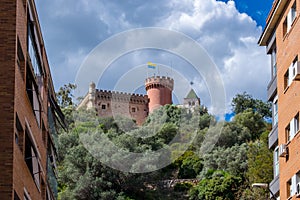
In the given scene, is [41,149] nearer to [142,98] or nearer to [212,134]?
[212,134]

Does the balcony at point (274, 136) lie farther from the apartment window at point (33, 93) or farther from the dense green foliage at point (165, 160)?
the dense green foliage at point (165, 160)

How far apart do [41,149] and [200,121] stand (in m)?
104

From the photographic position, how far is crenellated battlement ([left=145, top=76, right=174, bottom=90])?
178875 mm

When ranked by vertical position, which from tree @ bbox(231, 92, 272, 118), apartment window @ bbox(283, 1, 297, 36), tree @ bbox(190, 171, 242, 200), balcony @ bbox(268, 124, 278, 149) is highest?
tree @ bbox(231, 92, 272, 118)

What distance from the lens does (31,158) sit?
101 feet

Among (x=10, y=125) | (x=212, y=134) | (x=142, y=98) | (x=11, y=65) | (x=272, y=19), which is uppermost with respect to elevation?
(x=142, y=98)

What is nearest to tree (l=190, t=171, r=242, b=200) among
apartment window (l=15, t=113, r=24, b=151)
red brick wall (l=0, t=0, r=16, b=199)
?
apartment window (l=15, t=113, r=24, b=151)

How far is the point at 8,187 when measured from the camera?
23.8 meters

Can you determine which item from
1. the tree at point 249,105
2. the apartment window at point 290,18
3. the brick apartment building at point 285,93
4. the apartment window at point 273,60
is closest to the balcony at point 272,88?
the brick apartment building at point 285,93

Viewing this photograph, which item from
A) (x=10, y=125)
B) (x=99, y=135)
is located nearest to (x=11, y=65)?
(x=10, y=125)

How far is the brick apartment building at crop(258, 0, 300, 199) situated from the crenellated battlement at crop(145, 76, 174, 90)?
137836 millimetres

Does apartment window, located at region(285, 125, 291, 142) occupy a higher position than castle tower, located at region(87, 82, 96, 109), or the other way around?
castle tower, located at region(87, 82, 96, 109)

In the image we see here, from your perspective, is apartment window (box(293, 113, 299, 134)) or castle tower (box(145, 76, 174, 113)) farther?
castle tower (box(145, 76, 174, 113))

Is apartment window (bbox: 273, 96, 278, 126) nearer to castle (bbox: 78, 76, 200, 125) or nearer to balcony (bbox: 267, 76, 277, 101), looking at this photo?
balcony (bbox: 267, 76, 277, 101)
